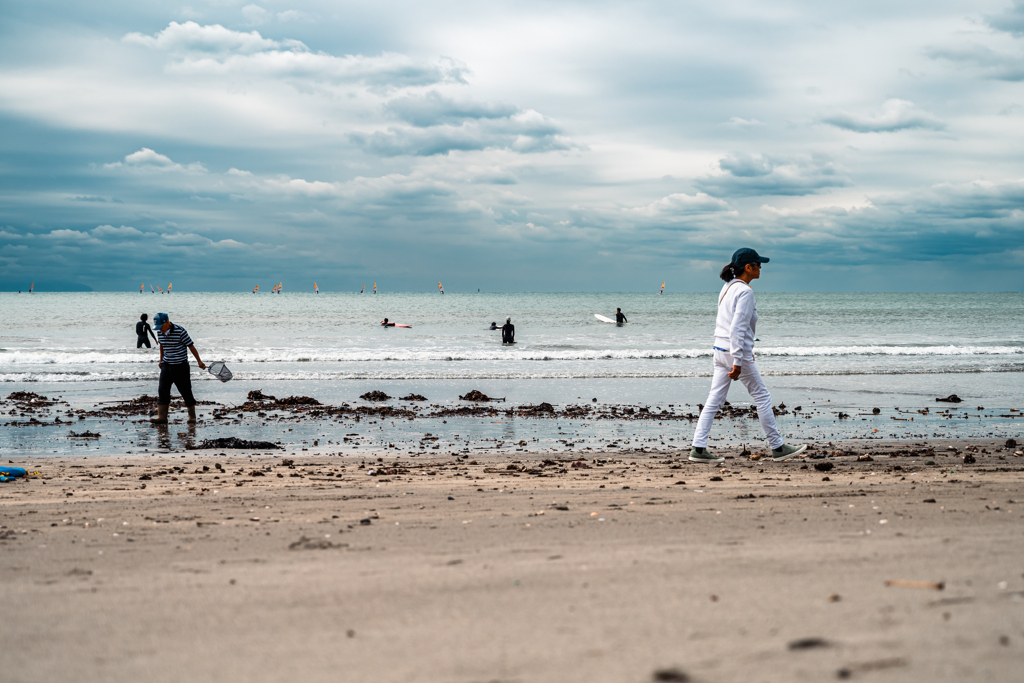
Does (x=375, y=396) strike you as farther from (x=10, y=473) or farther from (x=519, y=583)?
(x=519, y=583)

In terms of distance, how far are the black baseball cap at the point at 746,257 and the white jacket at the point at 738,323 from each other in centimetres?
23

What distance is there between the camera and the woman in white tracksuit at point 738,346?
7.32 meters

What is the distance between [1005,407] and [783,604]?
40.4 ft

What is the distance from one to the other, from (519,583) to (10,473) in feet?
20.6

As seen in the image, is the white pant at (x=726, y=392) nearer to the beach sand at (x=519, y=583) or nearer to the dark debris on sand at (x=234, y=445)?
the beach sand at (x=519, y=583)

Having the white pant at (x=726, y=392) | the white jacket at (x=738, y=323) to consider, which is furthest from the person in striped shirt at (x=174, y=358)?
the white jacket at (x=738, y=323)

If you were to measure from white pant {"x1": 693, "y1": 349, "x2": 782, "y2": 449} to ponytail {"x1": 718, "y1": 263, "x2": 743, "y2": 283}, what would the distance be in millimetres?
789

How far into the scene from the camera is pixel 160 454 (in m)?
9.22

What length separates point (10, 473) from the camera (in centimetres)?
721

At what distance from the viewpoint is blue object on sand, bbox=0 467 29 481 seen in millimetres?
7144

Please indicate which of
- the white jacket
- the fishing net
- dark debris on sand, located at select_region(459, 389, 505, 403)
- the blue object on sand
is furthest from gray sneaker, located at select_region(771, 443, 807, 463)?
the fishing net

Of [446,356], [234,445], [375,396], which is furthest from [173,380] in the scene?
[446,356]

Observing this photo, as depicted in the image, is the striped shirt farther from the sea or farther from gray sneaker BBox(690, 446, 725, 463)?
gray sneaker BBox(690, 446, 725, 463)

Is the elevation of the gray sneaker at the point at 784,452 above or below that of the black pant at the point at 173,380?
below
